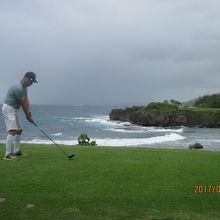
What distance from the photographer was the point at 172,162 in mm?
11562

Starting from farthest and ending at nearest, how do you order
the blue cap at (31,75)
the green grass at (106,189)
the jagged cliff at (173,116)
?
1. the jagged cliff at (173,116)
2. the blue cap at (31,75)
3. the green grass at (106,189)

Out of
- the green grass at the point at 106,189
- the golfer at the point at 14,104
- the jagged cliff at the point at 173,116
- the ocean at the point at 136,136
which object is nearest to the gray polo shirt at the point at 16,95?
the golfer at the point at 14,104

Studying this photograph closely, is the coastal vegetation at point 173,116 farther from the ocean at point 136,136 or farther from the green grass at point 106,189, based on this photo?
the green grass at point 106,189

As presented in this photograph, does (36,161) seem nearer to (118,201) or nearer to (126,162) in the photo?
(126,162)

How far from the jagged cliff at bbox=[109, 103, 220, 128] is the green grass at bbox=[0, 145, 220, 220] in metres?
79.6

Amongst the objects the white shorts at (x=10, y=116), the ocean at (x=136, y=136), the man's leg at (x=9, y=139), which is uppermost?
the white shorts at (x=10, y=116)

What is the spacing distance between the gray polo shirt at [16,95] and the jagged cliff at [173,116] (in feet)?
261

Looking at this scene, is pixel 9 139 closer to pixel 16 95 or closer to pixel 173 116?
pixel 16 95

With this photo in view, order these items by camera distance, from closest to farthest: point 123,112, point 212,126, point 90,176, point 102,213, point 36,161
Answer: point 102,213 < point 90,176 < point 36,161 < point 212,126 < point 123,112

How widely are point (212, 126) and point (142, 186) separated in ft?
269

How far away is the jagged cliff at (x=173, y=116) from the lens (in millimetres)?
89375

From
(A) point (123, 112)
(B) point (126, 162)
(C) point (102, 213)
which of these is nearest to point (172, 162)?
(B) point (126, 162)

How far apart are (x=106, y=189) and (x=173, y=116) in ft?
288

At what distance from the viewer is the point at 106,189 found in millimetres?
8125
